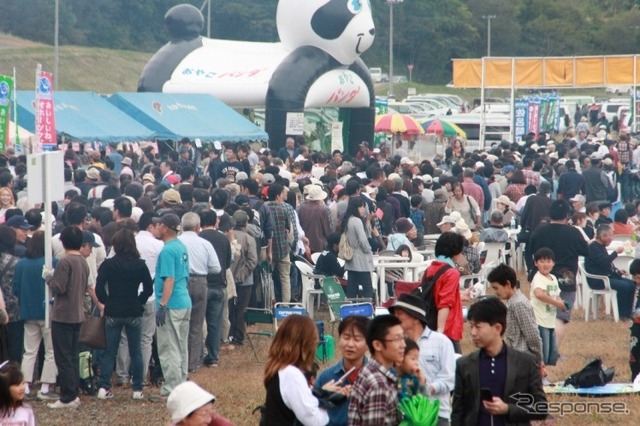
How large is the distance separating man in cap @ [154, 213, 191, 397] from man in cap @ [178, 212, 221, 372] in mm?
505

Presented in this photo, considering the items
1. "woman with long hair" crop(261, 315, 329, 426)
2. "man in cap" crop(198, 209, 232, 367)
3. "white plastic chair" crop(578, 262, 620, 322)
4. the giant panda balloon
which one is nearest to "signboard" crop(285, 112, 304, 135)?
the giant panda balloon

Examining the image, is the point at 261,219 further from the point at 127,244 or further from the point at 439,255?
the point at 439,255

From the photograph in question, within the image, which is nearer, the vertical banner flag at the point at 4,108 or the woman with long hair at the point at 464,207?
the vertical banner flag at the point at 4,108

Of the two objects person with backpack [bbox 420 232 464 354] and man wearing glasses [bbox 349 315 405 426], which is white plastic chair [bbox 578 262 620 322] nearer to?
person with backpack [bbox 420 232 464 354]

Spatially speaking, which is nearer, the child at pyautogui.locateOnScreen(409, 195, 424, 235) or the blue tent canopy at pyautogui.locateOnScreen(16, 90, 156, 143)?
the child at pyautogui.locateOnScreen(409, 195, 424, 235)

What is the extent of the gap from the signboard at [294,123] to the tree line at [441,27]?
126 ft

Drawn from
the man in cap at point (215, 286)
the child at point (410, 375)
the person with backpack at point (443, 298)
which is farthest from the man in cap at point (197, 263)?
the child at point (410, 375)

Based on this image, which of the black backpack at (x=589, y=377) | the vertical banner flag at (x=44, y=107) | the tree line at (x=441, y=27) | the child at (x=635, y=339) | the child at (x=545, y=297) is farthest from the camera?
the tree line at (x=441, y=27)

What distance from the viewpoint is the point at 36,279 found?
10031 mm

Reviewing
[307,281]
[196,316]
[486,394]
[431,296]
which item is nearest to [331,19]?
[307,281]

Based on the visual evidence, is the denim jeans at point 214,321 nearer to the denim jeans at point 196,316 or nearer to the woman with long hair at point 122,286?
the denim jeans at point 196,316

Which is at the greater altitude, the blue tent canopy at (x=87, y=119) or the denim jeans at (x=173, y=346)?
the blue tent canopy at (x=87, y=119)

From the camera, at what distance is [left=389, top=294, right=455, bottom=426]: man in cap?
6.32m

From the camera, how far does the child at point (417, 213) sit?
53.2 feet
